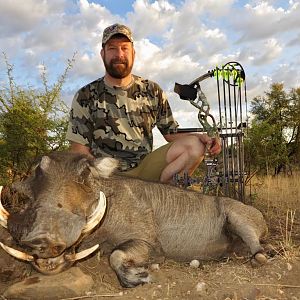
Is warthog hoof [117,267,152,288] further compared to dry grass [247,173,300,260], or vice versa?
dry grass [247,173,300,260]

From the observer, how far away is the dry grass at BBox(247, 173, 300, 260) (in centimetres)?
441

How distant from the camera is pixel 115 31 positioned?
6133 mm

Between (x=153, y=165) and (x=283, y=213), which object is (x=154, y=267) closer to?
(x=153, y=165)

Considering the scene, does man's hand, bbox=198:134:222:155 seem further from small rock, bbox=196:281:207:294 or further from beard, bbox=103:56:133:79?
small rock, bbox=196:281:207:294

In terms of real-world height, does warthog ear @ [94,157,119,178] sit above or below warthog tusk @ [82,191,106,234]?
above

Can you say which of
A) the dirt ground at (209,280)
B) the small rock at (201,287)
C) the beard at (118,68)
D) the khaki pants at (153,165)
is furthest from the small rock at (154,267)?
the beard at (118,68)

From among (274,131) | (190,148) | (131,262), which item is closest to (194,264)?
(131,262)

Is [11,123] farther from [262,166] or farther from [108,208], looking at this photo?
[262,166]

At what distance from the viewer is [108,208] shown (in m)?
4.12

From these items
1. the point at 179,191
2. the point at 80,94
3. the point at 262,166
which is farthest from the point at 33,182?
the point at 262,166

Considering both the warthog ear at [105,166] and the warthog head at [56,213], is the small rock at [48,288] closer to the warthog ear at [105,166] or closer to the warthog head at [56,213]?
the warthog head at [56,213]

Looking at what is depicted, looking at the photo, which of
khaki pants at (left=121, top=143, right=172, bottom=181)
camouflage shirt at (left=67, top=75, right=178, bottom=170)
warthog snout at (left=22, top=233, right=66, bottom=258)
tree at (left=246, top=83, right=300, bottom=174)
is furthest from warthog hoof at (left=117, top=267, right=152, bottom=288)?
tree at (left=246, top=83, right=300, bottom=174)

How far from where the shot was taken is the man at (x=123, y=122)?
577cm

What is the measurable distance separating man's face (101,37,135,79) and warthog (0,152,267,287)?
205cm
